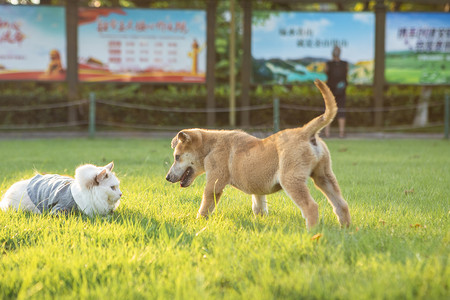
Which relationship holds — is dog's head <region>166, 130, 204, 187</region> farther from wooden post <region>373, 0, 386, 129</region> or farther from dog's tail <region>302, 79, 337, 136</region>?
wooden post <region>373, 0, 386, 129</region>

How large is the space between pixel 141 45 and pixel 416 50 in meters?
9.19

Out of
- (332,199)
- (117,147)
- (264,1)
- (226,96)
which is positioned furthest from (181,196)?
(264,1)

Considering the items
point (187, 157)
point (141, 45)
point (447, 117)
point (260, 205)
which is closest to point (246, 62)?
point (141, 45)

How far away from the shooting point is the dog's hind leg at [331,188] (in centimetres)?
397

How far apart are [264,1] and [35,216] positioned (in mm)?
19057

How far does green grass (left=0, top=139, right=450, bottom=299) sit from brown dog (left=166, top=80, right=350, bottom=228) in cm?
22

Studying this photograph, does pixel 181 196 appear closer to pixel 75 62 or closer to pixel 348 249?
pixel 348 249

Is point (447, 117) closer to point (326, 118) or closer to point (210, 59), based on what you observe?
point (210, 59)

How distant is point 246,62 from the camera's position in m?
17.0

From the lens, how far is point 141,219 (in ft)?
14.3

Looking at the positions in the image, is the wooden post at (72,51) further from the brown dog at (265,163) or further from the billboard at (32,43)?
the brown dog at (265,163)

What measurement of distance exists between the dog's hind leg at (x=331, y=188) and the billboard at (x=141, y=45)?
13.3 meters

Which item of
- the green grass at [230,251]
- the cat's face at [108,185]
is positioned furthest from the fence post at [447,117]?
the cat's face at [108,185]

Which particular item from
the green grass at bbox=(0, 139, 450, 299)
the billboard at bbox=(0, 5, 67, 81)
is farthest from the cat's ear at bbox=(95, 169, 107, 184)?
the billboard at bbox=(0, 5, 67, 81)
